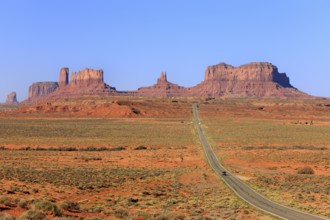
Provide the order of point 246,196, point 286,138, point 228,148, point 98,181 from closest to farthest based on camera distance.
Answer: point 246,196 < point 98,181 < point 228,148 < point 286,138

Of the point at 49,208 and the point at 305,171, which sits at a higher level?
the point at 49,208

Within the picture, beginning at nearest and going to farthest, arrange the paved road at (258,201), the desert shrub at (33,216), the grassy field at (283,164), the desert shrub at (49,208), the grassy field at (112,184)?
the desert shrub at (33,216) < the desert shrub at (49,208) < the grassy field at (112,184) < the paved road at (258,201) < the grassy field at (283,164)

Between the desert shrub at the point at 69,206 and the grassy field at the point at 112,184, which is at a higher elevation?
the desert shrub at the point at 69,206

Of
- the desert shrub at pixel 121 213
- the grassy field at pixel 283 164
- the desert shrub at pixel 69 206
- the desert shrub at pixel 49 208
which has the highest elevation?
the desert shrub at pixel 49 208

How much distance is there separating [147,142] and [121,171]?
29.1 meters

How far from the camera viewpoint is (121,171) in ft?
118

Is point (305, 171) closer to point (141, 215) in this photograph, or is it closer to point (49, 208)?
point (141, 215)

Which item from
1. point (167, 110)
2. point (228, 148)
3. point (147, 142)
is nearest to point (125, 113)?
point (167, 110)

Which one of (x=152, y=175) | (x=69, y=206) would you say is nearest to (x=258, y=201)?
(x=69, y=206)

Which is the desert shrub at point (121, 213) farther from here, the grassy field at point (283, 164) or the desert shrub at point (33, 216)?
the grassy field at point (283, 164)

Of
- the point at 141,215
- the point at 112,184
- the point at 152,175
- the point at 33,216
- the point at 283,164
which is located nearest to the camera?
the point at 33,216

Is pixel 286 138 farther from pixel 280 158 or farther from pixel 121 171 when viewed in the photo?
pixel 121 171

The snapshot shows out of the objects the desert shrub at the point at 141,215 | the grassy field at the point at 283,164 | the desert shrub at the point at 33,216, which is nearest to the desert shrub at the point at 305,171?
the grassy field at the point at 283,164

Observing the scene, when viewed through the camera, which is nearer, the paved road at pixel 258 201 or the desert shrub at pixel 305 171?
the paved road at pixel 258 201
